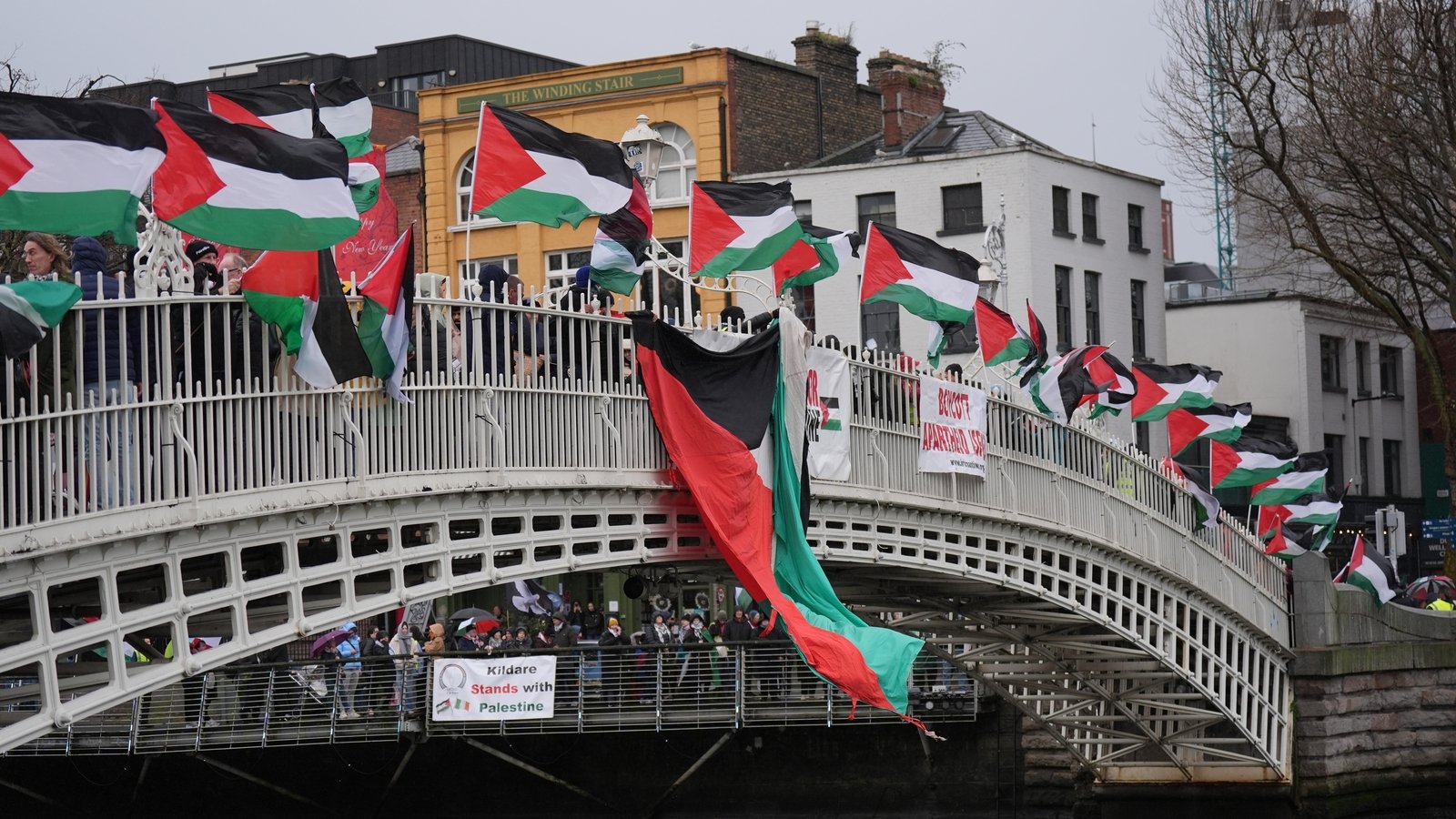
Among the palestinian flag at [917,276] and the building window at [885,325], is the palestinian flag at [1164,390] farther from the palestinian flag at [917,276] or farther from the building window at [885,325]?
the building window at [885,325]

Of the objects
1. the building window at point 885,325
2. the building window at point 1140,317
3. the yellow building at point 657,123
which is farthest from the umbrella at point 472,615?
the building window at point 1140,317

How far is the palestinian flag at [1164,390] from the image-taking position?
36125 millimetres

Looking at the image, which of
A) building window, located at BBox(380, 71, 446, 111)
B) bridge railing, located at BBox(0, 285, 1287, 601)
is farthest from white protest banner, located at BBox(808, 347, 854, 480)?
building window, located at BBox(380, 71, 446, 111)

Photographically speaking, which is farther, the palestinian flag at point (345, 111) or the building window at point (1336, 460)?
the building window at point (1336, 460)

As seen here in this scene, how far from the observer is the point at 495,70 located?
73.4m

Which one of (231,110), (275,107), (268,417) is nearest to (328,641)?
(275,107)

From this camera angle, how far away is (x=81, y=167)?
15.7 metres

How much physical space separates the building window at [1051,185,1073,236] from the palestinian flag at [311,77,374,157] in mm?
35137

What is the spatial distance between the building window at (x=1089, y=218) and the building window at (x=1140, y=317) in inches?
89.3

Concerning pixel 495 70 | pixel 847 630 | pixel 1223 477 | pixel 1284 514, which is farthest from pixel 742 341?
pixel 495 70

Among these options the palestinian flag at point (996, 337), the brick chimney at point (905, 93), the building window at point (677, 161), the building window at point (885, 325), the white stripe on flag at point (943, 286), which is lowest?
the palestinian flag at point (996, 337)

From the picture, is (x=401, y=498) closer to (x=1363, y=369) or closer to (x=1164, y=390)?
(x=1164, y=390)

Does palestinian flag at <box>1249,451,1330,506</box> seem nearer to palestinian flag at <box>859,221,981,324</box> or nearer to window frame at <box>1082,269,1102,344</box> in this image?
palestinian flag at <box>859,221,981,324</box>

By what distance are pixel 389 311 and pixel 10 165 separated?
3864 mm
